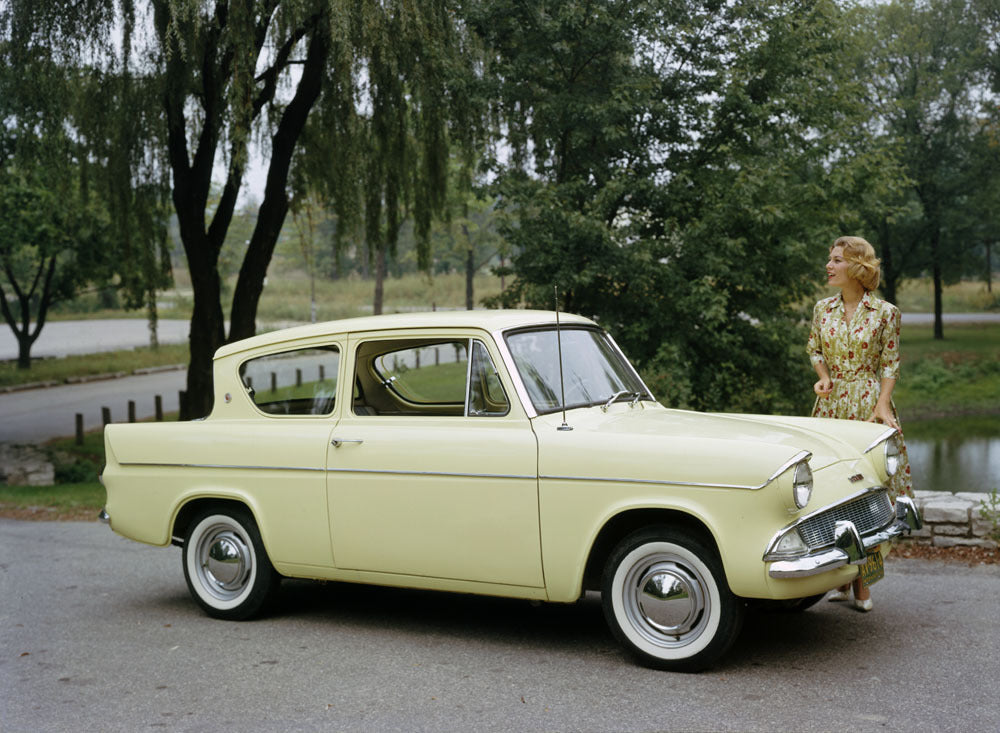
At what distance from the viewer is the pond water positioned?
16.5 meters

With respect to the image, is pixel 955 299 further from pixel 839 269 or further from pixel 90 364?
pixel 839 269

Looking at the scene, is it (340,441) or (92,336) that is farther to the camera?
(92,336)

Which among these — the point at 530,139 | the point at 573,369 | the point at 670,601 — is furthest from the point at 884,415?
the point at 530,139

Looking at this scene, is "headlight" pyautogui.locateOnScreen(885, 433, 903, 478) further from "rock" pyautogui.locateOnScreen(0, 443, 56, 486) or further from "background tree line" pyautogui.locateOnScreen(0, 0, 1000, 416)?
"rock" pyautogui.locateOnScreen(0, 443, 56, 486)

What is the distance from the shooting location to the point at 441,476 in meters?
5.66

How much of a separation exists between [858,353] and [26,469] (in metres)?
14.4

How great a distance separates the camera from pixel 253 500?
6297 mm

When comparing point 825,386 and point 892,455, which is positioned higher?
point 825,386

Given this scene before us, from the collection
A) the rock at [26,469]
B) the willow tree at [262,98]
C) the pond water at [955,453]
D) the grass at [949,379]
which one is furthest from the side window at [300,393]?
the grass at [949,379]

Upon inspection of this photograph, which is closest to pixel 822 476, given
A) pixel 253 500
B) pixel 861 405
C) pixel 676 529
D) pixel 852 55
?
pixel 676 529

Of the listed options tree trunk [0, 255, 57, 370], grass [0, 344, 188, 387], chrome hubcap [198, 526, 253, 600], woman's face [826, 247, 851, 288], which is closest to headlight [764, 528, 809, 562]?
woman's face [826, 247, 851, 288]

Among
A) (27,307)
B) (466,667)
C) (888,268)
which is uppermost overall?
(888,268)

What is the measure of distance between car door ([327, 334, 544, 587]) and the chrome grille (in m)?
1.35

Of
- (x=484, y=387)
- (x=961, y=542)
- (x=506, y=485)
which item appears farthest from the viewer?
(x=961, y=542)
